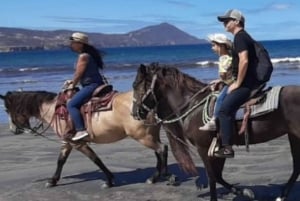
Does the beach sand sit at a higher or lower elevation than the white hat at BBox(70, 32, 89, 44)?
lower

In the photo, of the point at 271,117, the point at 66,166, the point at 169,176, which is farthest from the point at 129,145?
the point at 271,117

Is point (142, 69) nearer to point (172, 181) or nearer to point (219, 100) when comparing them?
point (219, 100)

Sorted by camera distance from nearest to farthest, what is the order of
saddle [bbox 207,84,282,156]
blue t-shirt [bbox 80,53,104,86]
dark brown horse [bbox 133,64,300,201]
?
saddle [bbox 207,84,282,156] < dark brown horse [bbox 133,64,300,201] < blue t-shirt [bbox 80,53,104,86]

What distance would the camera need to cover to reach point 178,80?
27.3ft

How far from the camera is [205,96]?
26.6ft

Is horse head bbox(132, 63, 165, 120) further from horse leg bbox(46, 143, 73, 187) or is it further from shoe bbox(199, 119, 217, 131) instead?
horse leg bbox(46, 143, 73, 187)

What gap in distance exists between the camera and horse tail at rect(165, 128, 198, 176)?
27.9 feet

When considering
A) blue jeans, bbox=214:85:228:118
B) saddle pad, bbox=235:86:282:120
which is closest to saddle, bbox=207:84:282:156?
saddle pad, bbox=235:86:282:120

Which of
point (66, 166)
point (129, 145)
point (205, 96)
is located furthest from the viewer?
point (129, 145)

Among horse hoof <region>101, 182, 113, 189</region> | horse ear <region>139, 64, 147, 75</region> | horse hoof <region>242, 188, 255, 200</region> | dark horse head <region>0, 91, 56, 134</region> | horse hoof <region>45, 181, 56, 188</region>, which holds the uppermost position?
horse ear <region>139, 64, 147, 75</region>

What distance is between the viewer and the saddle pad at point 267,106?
24.5 ft

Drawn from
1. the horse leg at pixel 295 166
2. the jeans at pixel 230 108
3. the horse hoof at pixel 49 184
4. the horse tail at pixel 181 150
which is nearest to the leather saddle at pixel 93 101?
the horse hoof at pixel 49 184

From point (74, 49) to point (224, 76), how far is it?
2.82 m

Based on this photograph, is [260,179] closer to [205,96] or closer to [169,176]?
[169,176]
